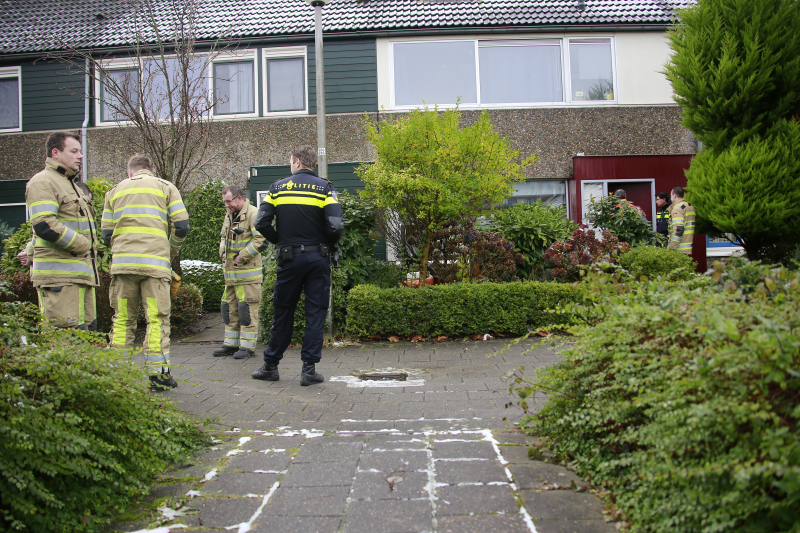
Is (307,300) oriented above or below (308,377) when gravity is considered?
above

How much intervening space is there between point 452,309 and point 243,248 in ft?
8.57

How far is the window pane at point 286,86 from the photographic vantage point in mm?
12938

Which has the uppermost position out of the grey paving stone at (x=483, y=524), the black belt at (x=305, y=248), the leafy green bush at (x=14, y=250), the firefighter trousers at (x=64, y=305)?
the leafy green bush at (x=14, y=250)

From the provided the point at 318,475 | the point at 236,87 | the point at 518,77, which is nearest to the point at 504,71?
the point at 518,77

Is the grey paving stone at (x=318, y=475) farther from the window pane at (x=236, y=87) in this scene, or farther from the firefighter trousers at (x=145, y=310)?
the window pane at (x=236, y=87)

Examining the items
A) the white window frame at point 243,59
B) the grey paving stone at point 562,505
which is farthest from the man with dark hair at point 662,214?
the grey paving stone at point 562,505

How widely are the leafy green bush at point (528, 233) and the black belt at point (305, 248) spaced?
3862 millimetres

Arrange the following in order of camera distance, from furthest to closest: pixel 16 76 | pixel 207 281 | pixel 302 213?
1. pixel 16 76
2. pixel 207 281
3. pixel 302 213

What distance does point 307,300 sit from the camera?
5.41 m

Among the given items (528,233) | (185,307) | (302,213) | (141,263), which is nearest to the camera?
(141,263)

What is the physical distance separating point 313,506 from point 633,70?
12398 millimetres

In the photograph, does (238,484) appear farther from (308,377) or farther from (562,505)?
(308,377)

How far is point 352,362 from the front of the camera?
6.36m

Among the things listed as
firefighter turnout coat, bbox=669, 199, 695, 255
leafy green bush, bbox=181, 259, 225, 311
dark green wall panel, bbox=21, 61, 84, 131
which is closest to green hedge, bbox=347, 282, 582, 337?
firefighter turnout coat, bbox=669, 199, 695, 255
